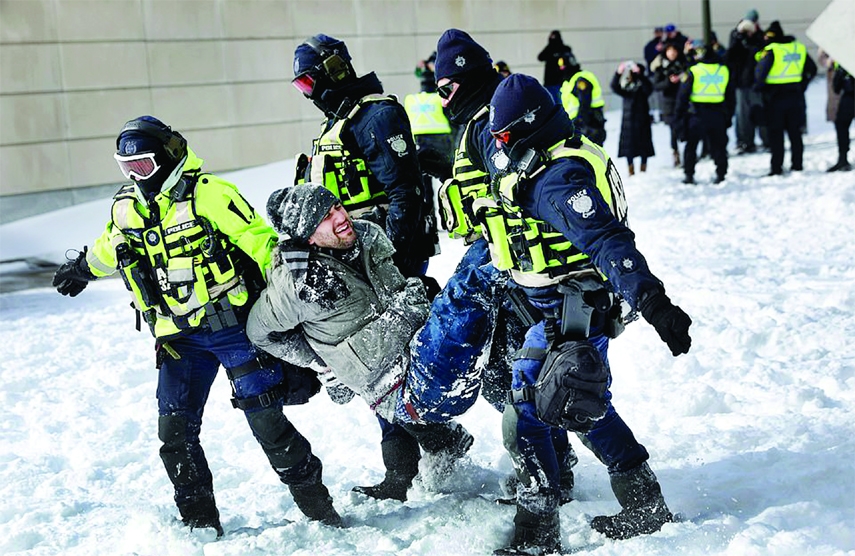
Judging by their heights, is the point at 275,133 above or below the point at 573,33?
below

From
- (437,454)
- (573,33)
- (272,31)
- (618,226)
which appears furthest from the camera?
(573,33)

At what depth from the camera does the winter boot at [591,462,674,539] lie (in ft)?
13.3

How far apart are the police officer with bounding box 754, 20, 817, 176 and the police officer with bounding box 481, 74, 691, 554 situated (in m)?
10.5

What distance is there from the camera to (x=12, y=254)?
13.6 meters

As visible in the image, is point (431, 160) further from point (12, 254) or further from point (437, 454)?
point (12, 254)

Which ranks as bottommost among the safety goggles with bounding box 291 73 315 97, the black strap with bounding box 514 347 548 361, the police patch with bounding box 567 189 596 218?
the black strap with bounding box 514 347 548 361

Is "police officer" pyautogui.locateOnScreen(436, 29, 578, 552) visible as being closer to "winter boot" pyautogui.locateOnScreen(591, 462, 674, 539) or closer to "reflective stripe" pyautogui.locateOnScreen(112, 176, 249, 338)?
"winter boot" pyautogui.locateOnScreen(591, 462, 674, 539)

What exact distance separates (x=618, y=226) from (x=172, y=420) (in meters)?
2.22

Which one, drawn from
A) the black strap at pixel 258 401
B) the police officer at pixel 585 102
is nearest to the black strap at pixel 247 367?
the black strap at pixel 258 401

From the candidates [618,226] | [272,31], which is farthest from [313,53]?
[272,31]

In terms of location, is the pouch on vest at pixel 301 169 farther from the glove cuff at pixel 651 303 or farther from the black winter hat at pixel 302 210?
the glove cuff at pixel 651 303

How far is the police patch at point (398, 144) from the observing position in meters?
5.04

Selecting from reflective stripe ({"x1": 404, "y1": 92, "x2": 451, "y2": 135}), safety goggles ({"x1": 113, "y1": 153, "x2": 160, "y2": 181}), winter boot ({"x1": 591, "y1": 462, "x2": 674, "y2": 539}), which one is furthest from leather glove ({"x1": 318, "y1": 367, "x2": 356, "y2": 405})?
reflective stripe ({"x1": 404, "y1": 92, "x2": 451, "y2": 135})

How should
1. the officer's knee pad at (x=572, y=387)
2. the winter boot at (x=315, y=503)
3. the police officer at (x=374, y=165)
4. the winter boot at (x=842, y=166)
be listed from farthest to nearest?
the winter boot at (x=842, y=166) < the police officer at (x=374, y=165) < the winter boot at (x=315, y=503) < the officer's knee pad at (x=572, y=387)
